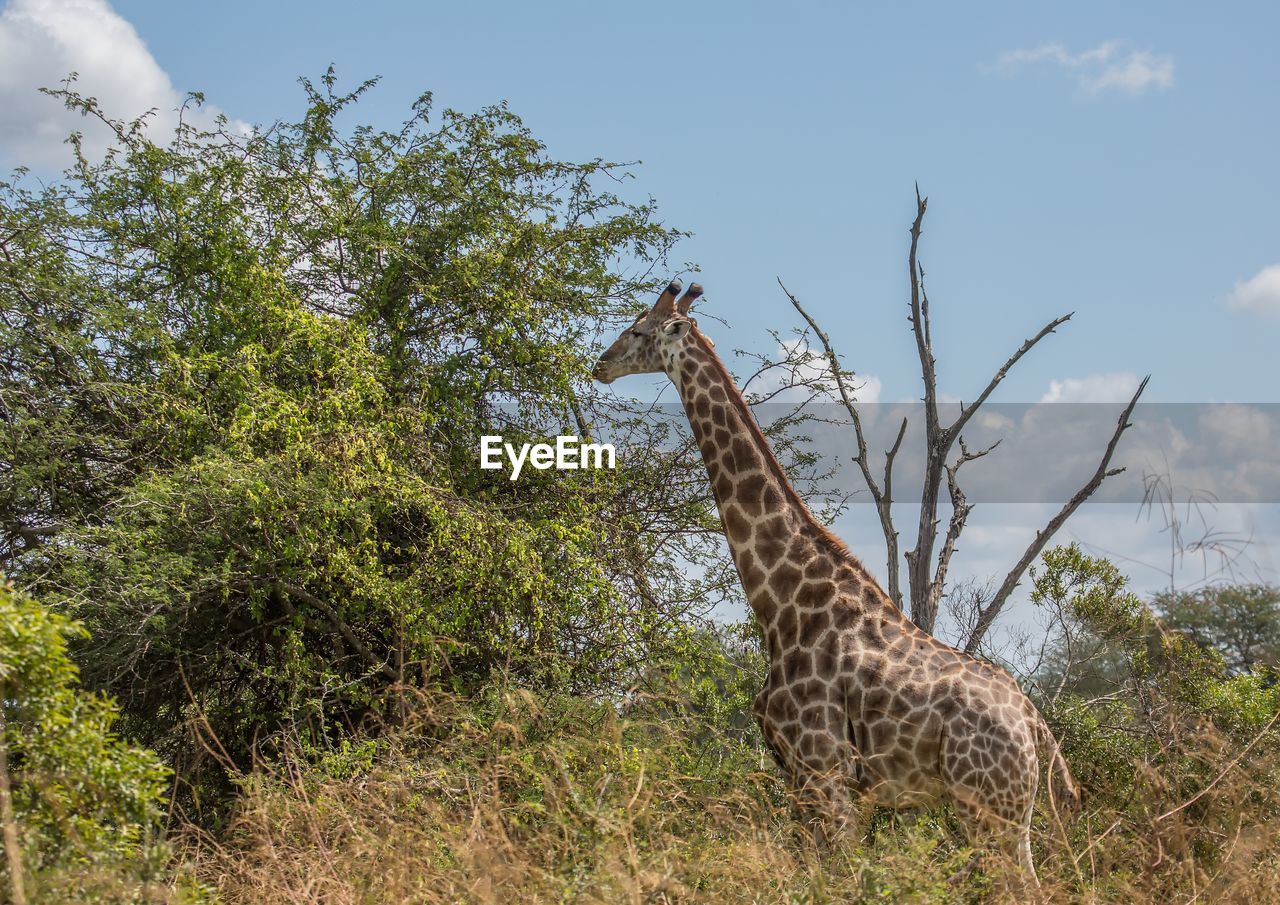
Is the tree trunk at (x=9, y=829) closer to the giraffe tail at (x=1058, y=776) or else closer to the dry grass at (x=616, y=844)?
the dry grass at (x=616, y=844)

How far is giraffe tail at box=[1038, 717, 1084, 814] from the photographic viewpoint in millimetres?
7027

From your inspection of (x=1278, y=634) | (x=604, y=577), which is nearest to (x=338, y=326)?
(x=604, y=577)

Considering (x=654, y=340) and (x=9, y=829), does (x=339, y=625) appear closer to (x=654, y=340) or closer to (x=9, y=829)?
(x=654, y=340)

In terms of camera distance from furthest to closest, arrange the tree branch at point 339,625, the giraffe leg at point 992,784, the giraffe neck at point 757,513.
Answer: the tree branch at point 339,625 → the giraffe neck at point 757,513 → the giraffe leg at point 992,784

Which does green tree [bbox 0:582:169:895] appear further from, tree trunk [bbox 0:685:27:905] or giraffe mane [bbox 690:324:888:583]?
giraffe mane [bbox 690:324:888:583]

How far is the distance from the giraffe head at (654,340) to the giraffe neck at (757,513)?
3.4 inches

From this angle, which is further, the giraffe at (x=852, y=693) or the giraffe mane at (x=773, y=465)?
the giraffe mane at (x=773, y=465)

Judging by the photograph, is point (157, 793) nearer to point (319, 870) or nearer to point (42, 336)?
point (319, 870)

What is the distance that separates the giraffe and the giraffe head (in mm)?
500

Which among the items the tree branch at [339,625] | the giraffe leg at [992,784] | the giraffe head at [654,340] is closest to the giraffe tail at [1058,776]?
the giraffe leg at [992,784]

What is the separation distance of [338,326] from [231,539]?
6.45 feet

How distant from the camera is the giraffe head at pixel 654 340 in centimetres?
815

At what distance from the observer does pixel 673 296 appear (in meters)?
8.31

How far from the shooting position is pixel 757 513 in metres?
7.60
